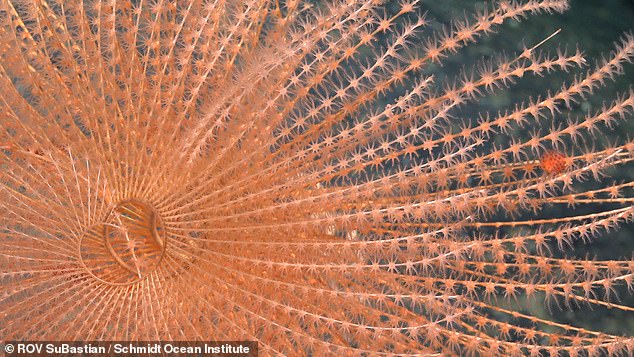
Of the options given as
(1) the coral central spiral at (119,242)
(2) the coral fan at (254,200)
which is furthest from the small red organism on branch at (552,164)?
(1) the coral central spiral at (119,242)

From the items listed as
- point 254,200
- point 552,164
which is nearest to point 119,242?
point 254,200

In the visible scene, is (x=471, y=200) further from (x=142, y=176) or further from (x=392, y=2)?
(x=392, y=2)

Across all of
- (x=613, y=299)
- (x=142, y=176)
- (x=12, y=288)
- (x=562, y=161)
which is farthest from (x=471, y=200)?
(x=613, y=299)

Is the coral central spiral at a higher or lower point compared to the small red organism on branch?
lower

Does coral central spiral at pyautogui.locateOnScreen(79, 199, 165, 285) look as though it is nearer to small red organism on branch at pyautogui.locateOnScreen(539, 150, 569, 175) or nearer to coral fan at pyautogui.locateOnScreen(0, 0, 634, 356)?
coral fan at pyautogui.locateOnScreen(0, 0, 634, 356)

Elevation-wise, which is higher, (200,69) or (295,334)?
(200,69)

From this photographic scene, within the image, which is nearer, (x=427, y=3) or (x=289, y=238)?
(x=289, y=238)

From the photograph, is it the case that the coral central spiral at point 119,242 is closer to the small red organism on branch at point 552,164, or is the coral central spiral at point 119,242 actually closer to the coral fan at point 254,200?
the coral fan at point 254,200

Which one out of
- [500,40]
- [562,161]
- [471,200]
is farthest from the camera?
[500,40]

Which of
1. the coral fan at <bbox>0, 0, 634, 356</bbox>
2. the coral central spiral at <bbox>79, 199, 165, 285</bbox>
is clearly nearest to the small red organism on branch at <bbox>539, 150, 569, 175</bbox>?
the coral fan at <bbox>0, 0, 634, 356</bbox>

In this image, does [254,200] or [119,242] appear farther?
[119,242]

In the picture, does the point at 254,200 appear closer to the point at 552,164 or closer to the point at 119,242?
the point at 119,242
